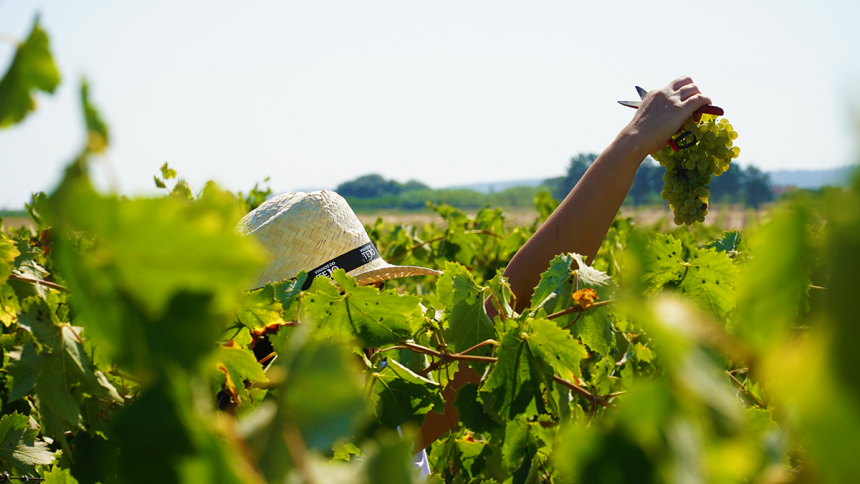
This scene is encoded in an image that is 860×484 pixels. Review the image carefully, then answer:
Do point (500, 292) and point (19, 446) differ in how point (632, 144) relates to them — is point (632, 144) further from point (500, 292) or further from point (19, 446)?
point (19, 446)

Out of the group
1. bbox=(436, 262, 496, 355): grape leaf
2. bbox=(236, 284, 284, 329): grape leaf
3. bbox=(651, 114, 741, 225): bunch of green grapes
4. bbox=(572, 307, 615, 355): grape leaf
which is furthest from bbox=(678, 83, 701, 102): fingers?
bbox=(236, 284, 284, 329): grape leaf

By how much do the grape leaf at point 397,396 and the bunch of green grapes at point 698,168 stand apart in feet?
3.55

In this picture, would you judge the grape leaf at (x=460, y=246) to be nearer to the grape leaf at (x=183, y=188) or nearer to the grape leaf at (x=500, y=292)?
the grape leaf at (x=183, y=188)

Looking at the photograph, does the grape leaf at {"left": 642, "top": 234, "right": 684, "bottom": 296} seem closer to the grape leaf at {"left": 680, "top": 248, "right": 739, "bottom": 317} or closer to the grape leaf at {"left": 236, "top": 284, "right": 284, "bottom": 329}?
the grape leaf at {"left": 680, "top": 248, "right": 739, "bottom": 317}

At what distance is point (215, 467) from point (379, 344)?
826 mm

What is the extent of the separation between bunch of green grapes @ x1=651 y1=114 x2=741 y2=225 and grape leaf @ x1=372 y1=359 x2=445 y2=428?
1081 mm

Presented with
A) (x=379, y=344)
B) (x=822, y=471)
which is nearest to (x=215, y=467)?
(x=822, y=471)

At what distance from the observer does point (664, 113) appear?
195 cm

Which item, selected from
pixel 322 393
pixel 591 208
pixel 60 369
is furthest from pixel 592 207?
pixel 322 393

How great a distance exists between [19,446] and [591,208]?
190 centimetres

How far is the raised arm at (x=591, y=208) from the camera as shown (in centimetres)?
205

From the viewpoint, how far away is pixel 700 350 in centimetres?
31

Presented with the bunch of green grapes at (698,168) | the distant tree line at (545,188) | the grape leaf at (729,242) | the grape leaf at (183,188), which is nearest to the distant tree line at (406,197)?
the distant tree line at (545,188)

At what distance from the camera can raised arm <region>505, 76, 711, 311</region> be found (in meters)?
2.05
